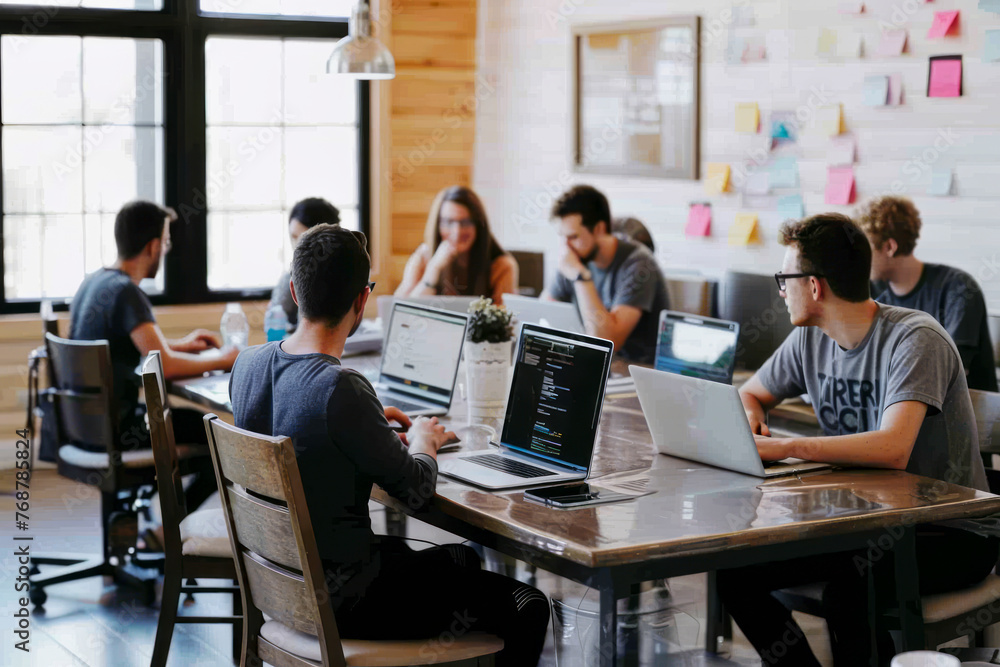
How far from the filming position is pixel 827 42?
A: 14.6ft

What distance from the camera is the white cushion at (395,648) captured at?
2.11m

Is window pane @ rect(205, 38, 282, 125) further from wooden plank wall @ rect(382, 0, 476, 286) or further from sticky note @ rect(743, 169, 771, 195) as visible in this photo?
sticky note @ rect(743, 169, 771, 195)

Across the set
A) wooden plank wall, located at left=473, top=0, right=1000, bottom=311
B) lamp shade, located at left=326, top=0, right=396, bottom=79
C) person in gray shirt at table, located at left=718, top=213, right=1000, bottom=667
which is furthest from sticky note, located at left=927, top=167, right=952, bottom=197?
lamp shade, located at left=326, top=0, right=396, bottom=79

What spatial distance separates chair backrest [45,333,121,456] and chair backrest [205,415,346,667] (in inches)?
52.1

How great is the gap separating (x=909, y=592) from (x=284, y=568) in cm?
121

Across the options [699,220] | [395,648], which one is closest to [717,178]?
[699,220]

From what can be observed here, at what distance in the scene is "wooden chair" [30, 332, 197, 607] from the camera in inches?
137

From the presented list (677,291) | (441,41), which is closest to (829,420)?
(677,291)

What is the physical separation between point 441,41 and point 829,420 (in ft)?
12.5

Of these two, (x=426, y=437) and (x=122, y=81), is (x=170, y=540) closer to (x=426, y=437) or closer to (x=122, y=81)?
(x=426, y=437)

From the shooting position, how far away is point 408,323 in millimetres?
3404

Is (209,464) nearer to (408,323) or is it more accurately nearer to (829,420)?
(408,323)

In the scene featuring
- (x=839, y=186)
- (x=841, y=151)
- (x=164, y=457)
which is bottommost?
(x=164, y=457)

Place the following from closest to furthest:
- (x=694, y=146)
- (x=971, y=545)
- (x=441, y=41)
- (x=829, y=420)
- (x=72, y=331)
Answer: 1. (x=971, y=545)
2. (x=829, y=420)
3. (x=72, y=331)
4. (x=694, y=146)
5. (x=441, y=41)
